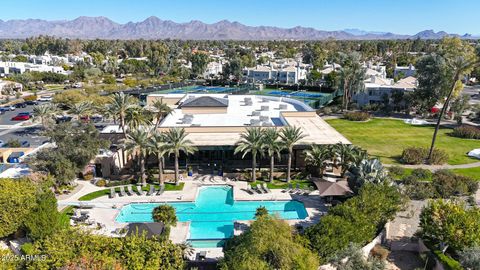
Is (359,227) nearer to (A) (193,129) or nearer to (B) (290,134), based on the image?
(B) (290,134)

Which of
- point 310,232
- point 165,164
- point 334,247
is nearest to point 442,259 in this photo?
point 334,247

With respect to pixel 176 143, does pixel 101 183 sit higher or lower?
lower

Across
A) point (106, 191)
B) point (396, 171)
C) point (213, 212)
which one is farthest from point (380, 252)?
point (106, 191)

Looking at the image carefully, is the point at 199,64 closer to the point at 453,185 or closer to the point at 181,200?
the point at 181,200

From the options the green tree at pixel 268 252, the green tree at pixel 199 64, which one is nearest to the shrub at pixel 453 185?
the green tree at pixel 268 252

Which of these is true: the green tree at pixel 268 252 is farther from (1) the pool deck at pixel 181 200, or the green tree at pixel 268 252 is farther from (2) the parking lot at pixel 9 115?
(2) the parking lot at pixel 9 115

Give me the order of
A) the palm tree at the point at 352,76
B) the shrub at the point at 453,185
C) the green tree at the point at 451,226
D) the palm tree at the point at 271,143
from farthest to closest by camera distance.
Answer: the palm tree at the point at 352,76 < the palm tree at the point at 271,143 < the shrub at the point at 453,185 < the green tree at the point at 451,226
